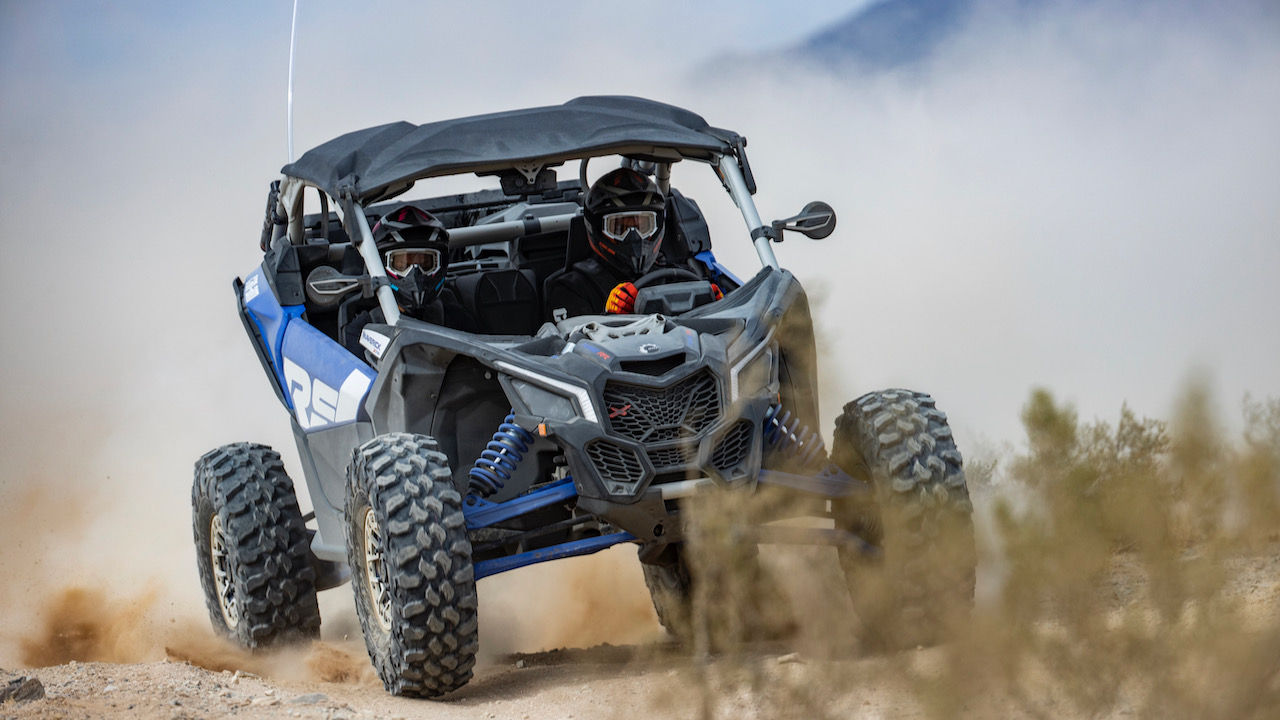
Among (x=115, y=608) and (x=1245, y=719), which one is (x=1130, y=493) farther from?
(x=115, y=608)

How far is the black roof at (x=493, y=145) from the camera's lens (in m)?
7.73

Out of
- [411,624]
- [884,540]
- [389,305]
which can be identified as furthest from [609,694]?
[389,305]

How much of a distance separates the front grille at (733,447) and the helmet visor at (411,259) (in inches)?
→ 75.9

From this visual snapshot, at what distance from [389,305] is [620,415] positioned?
1308 mm

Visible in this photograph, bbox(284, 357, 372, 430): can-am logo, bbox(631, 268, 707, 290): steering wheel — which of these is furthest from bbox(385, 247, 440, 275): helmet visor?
bbox(631, 268, 707, 290): steering wheel

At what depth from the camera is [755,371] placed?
279 inches

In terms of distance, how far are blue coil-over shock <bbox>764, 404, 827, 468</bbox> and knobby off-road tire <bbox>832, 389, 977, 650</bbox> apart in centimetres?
24

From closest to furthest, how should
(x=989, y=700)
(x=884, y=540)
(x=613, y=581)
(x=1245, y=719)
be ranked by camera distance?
(x=1245, y=719) → (x=989, y=700) → (x=884, y=540) → (x=613, y=581)

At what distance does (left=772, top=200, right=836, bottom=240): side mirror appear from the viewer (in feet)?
26.1

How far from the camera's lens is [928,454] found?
7062 mm

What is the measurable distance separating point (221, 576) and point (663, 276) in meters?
3.12

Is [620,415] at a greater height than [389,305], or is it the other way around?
[389,305]

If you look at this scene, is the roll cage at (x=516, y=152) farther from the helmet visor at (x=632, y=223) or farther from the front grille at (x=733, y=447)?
the front grille at (x=733, y=447)

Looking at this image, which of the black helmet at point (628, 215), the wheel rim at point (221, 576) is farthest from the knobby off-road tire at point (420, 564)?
the wheel rim at point (221, 576)
